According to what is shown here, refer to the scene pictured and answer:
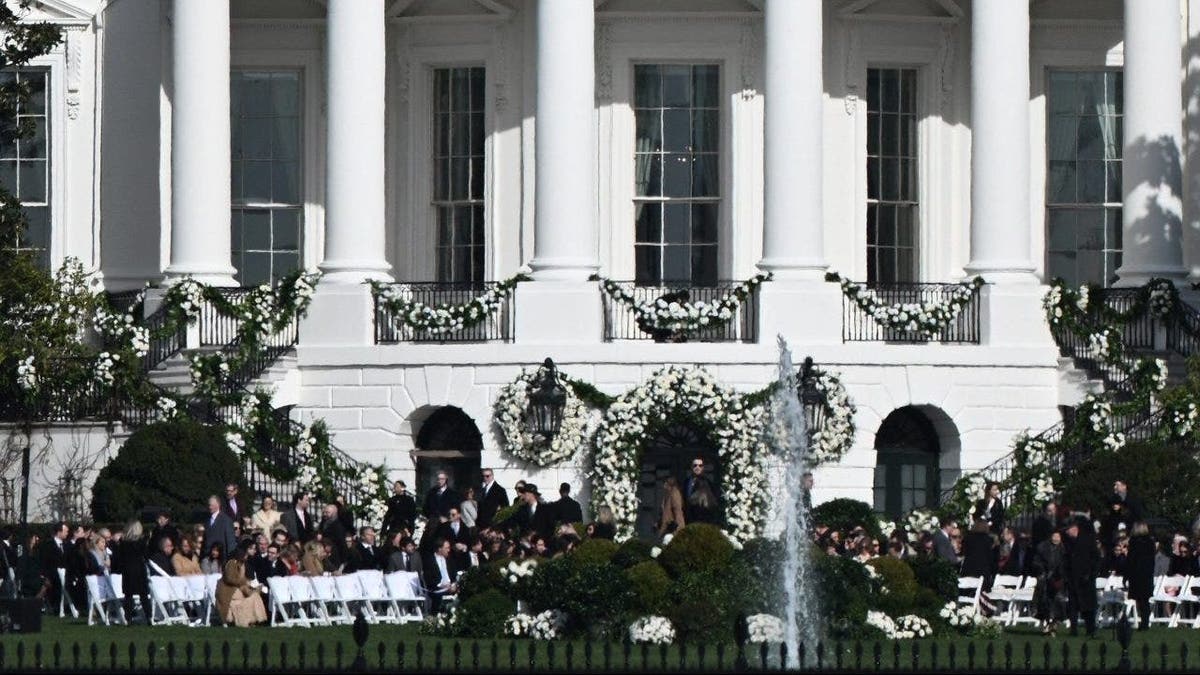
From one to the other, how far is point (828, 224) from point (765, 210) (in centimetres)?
385

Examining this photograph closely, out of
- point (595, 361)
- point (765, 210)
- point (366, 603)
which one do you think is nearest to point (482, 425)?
point (595, 361)

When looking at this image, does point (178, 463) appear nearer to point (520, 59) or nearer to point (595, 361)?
point (595, 361)

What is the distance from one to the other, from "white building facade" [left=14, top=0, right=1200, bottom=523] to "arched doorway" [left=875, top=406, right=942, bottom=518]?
41mm

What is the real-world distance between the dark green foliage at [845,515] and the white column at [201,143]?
9.83m

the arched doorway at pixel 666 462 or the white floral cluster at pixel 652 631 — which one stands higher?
the arched doorway at pixel 666 462

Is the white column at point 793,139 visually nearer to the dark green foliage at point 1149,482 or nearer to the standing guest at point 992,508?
the standing guest at point 992,508

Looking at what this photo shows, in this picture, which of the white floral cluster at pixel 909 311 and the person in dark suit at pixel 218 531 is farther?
the white floral cluster at pixel 909 311

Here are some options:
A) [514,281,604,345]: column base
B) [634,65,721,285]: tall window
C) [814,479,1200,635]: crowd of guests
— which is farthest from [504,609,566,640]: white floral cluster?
[634,65,721,285]: tall window

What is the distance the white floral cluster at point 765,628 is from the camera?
32.1 meters

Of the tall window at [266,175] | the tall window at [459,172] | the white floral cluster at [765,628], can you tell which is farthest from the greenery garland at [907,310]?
the white floral cluster at [765,628]

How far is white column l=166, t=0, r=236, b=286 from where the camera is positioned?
49656 mm

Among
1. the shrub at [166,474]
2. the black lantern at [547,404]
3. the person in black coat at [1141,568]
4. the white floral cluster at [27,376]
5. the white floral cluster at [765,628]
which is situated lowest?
the white floral cluster at [765,628]

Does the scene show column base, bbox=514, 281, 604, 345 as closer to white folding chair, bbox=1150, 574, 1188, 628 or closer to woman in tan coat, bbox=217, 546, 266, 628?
woman in tan coat, bbox=217, 546, 266, 628

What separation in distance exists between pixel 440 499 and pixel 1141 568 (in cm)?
1101
